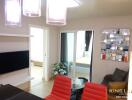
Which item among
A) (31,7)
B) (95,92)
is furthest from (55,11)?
(95,92)

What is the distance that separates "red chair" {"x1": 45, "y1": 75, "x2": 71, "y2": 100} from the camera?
252 cm

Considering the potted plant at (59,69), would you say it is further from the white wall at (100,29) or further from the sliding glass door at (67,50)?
the white wall at (100,29)

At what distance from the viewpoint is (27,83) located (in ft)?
14.2

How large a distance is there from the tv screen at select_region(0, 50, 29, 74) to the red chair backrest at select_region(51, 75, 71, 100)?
156 cm

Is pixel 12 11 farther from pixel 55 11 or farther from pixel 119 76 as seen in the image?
pixel 119 76

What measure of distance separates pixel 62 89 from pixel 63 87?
2.0 inches

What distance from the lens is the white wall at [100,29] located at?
4273 mm

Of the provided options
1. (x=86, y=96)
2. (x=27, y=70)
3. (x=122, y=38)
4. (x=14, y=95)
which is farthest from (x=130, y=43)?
(x=14, y=95)

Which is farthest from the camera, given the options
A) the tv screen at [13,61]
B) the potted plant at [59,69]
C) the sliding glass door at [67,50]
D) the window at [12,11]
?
the sliding glass door at [67,50]

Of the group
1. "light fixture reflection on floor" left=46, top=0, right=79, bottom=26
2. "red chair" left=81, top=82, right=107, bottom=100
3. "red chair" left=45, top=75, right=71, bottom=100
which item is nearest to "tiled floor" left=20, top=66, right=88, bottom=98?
"red chair" left=45, top=75, right=71, bottom=100

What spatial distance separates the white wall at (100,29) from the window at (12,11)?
3410 millimetres

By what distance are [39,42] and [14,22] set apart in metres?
6.01

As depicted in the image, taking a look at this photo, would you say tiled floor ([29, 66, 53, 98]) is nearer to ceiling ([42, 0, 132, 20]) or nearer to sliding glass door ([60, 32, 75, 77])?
sliding glass door ([60, 32, 75, 77])

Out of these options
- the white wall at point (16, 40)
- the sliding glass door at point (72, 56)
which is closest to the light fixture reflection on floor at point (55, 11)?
the white wall at point (16, 40)
